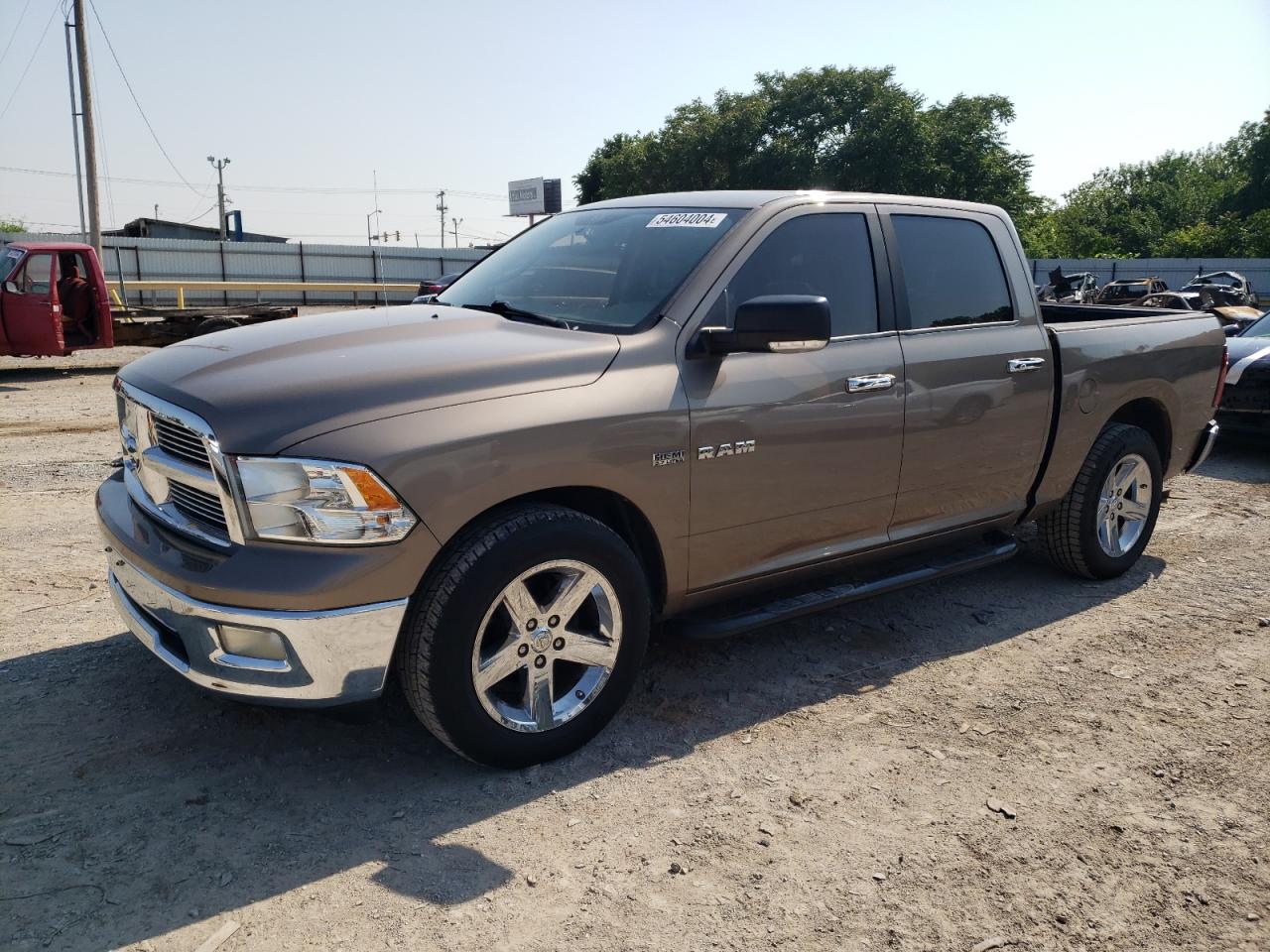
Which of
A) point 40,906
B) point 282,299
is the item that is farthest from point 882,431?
point 282,299

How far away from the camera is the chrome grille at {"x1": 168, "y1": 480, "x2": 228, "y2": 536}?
2.95 metres

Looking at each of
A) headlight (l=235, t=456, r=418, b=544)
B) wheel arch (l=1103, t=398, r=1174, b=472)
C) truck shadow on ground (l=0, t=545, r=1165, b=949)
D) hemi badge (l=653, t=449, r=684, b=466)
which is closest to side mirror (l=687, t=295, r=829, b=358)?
hemi badge (l=653, t=449, r=684, b=466)

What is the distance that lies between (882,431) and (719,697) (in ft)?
4.11

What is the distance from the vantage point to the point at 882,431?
402cm

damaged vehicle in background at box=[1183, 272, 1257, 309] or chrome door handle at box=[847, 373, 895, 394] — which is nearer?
chrome door handle at box=[847, 373, 895, 394]

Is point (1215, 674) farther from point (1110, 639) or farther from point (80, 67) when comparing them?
point (80, 67)

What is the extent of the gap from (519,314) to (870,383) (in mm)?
1413

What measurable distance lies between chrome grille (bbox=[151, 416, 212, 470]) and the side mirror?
1624 millimetres

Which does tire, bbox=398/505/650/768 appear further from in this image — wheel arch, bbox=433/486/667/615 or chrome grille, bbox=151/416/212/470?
chrome grille, bbox=151/416/212/470

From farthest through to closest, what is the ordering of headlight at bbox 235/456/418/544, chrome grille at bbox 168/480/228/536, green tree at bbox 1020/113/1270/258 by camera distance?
green tree at bbox 1020/113/1270/258, chrome grille at bbox 168/480/228/536, headlight at bbox 235/456/418/544

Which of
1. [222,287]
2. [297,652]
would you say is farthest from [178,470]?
[222,287]

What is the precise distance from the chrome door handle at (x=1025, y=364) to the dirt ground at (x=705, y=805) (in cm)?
125

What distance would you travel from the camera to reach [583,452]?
319 centimetres

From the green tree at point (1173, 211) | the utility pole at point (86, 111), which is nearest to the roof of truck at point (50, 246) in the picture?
the utility pole at point (86, 111)
